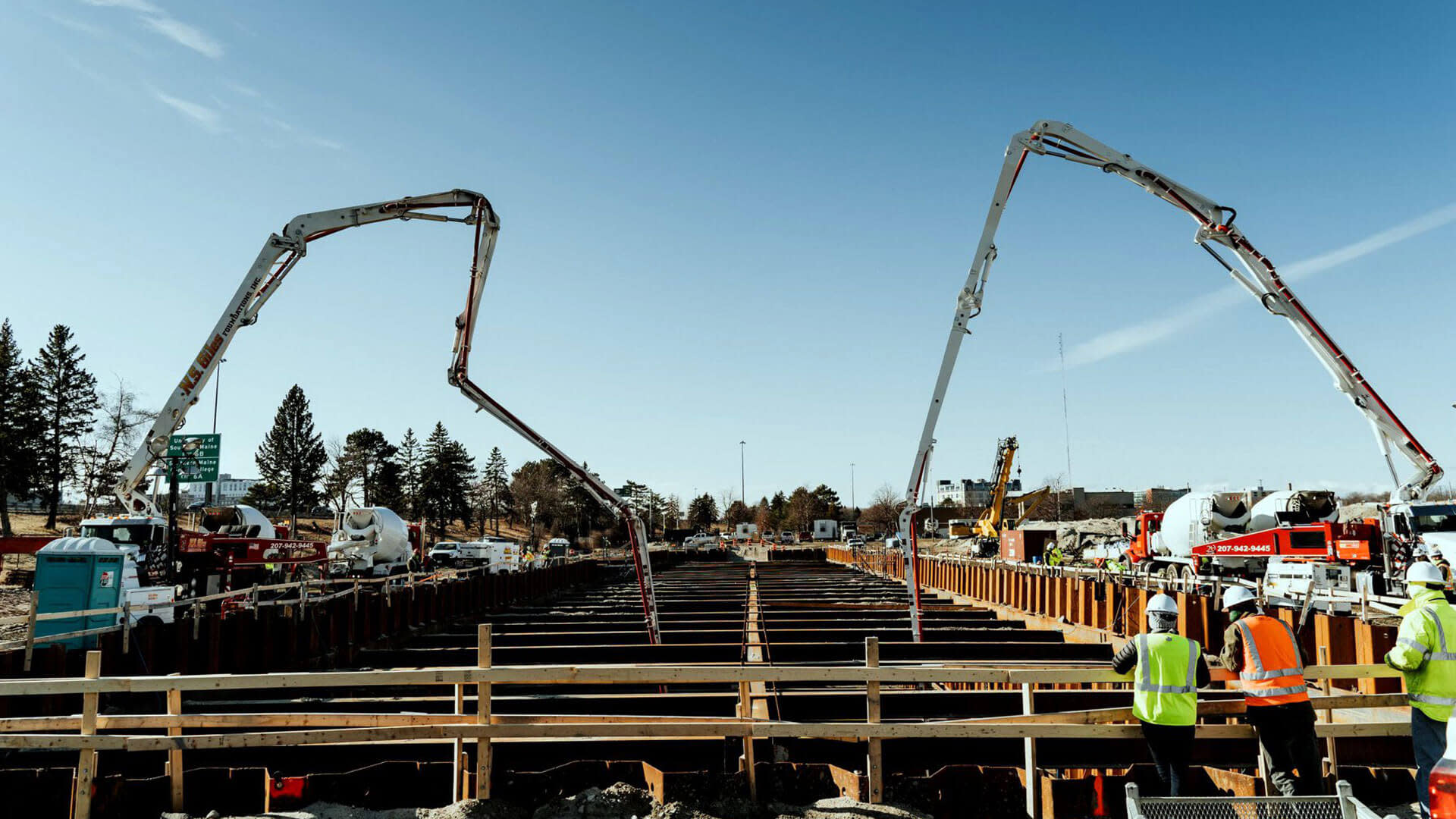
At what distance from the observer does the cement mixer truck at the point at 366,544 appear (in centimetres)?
2808

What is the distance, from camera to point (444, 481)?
307 feet

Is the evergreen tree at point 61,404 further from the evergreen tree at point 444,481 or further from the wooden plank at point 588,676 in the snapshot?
the wooden plank at point 588,676

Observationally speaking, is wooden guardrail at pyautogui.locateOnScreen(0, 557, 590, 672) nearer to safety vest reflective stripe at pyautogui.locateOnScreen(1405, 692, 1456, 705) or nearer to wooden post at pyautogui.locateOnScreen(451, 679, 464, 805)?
wooden post at pyautogui.locateOnScreen(451, 679, 464, 805)

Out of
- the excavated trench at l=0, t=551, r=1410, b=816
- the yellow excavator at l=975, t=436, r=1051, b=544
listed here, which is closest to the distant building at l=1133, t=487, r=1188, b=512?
the yellow excavator at l=975, t=436, r=1051, b=544

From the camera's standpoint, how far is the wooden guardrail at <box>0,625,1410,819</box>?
658cm

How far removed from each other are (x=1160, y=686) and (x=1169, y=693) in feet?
0.23

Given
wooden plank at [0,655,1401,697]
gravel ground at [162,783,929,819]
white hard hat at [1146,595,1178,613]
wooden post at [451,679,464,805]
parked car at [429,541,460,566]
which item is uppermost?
white hard hat at [1146,595,1178,613]

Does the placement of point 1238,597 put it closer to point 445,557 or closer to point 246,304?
point 246,304

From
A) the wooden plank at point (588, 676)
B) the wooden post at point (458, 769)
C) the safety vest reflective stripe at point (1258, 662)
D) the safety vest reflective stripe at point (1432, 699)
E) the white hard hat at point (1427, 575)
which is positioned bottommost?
the wooden post at point (458, 769)

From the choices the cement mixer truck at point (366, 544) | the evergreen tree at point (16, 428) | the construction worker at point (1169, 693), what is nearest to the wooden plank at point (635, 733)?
the construction worker at point (1169, 693)

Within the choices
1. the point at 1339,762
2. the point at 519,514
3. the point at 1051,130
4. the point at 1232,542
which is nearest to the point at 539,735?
the point at 1339,762

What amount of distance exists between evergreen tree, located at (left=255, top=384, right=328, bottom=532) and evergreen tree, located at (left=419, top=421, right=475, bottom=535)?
13.6 metres

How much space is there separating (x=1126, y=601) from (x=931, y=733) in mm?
9915

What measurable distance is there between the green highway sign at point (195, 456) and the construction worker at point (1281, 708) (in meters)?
18.4
